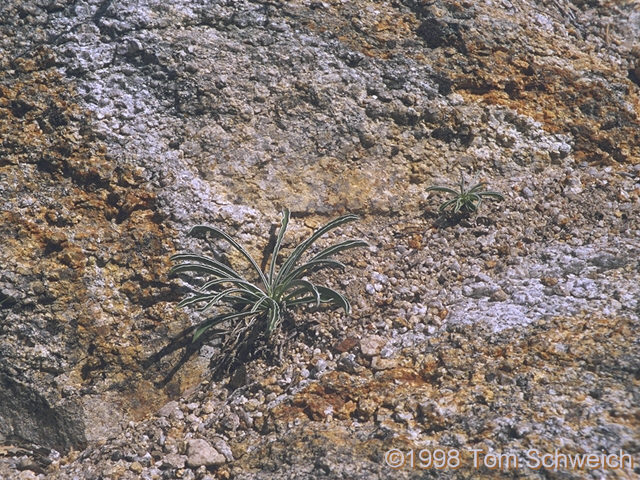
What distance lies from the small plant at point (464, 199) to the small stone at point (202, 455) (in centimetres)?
199

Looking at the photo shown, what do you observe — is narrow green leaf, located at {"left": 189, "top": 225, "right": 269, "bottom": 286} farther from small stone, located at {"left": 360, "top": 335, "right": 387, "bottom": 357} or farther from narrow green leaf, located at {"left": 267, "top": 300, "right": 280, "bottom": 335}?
small stone, located at {"left": 360, "top": 335, "right": 387, "bottom": 357}

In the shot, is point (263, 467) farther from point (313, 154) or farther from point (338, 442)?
point (313, 154)

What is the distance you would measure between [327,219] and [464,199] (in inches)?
34.1

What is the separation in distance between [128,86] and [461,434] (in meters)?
2.84

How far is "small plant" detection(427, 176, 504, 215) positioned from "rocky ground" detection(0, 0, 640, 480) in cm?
7

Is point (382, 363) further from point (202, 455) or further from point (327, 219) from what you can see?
point (327, 219)

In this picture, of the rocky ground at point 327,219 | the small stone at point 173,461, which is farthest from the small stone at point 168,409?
the small stone at point 173,461

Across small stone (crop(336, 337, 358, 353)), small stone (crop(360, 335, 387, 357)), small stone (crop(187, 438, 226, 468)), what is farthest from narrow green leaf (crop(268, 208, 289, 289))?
small stone (crop(187, 438, 226, 468))

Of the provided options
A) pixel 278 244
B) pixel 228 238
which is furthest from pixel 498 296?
pixel 228 238

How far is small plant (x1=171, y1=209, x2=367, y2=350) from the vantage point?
319 cm

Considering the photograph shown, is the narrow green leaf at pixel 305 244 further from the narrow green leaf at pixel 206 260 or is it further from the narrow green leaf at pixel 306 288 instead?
the narrow green leaf at pixel 206 260

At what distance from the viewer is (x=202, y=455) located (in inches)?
105

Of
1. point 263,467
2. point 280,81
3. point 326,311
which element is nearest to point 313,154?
point 280,81

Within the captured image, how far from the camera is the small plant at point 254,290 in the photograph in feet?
10.5
